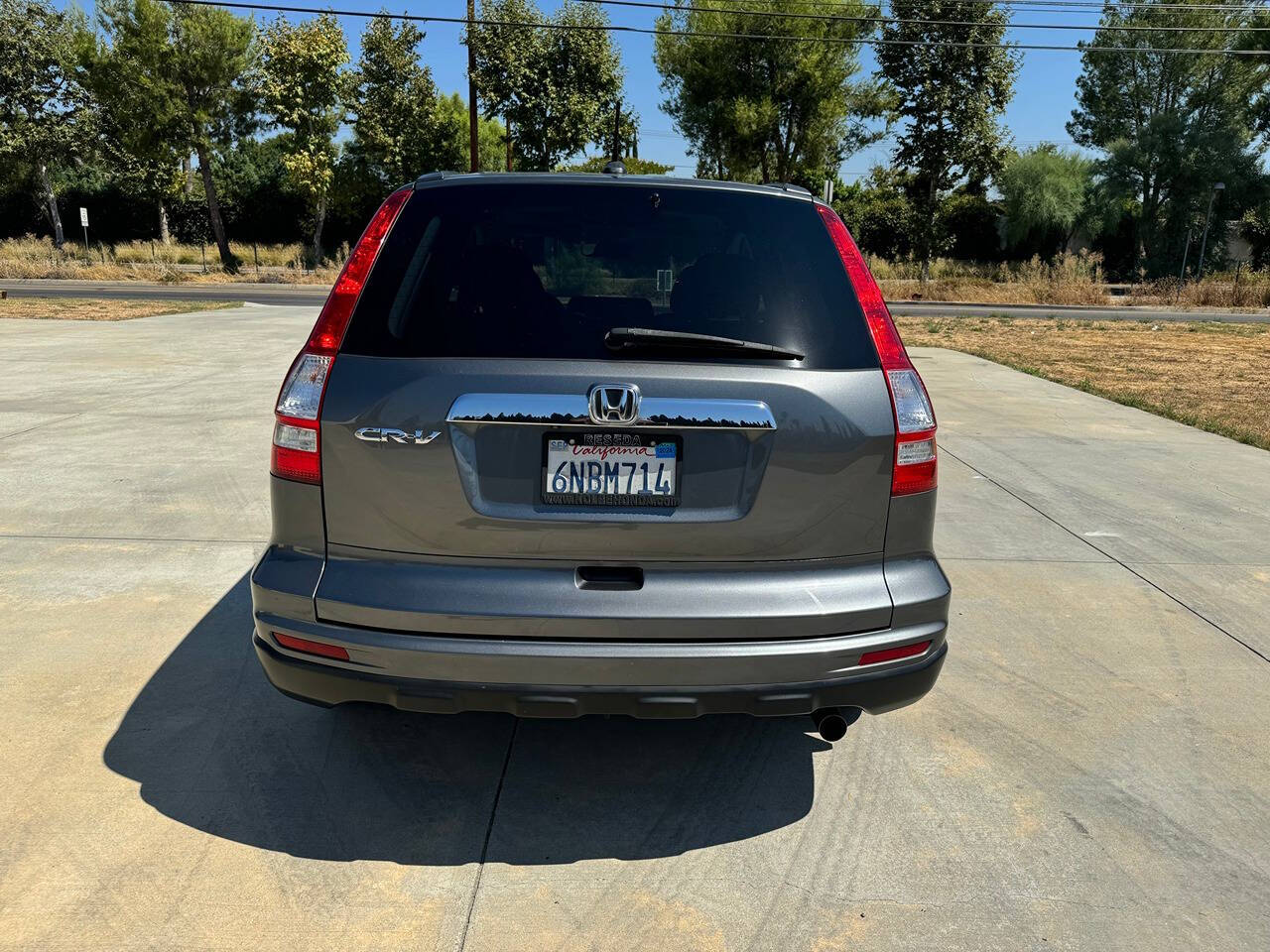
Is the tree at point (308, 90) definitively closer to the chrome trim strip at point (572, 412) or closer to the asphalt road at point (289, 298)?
the asphalt road at point (289, 298)

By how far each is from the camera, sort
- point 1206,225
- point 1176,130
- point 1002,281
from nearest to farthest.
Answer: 1. point 1206,225
2. point 1002,281
3. point 1176,130

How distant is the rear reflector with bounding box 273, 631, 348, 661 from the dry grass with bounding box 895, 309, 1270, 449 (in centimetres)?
840

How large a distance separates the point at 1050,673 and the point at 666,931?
7.16 feet

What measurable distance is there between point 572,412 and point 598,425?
8 centimetres

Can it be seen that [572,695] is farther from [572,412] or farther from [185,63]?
[185,63]

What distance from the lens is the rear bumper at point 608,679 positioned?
240cm

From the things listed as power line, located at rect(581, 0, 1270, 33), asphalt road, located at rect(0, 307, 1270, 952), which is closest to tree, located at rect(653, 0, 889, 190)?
power line, located at rect(581, 0, 1270, 33)

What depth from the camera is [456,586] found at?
242 cm

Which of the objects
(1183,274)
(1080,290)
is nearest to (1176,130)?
(1183,274)

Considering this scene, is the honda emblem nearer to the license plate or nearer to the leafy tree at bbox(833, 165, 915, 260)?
the license plate

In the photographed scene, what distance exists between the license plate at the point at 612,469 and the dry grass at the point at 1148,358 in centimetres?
780

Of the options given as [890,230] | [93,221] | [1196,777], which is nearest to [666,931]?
[1196,777]

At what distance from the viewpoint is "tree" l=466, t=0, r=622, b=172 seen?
105 ft

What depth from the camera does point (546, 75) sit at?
32750mm
